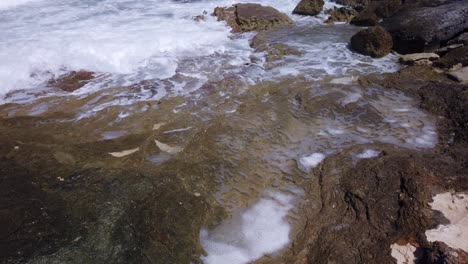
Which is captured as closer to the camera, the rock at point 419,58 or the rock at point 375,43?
the rock at point 419,58

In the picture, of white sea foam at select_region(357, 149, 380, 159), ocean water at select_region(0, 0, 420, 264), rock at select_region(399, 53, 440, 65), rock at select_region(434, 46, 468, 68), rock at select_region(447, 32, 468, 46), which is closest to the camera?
ocean water at select_region(0, 0, 420, 264)

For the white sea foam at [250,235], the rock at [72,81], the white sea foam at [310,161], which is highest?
the rock at [72,81]

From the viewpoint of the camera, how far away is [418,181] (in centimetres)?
342

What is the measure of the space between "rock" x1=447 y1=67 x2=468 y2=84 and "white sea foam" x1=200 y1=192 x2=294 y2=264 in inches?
151

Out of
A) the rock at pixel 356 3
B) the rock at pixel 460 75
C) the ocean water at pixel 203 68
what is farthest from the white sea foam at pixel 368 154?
the rock at pixel 356 3

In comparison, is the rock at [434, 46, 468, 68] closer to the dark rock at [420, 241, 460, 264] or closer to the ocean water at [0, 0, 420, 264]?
the ocean water at [0, 0, 420, 264]

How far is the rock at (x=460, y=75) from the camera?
17.7ft

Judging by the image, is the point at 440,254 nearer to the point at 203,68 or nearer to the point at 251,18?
the point at 203,68

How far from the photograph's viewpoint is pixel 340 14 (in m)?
9.05

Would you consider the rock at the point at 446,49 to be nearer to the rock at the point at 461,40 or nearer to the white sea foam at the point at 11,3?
the rock at the point at 461,40

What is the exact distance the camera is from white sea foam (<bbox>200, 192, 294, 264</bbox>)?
111 inches

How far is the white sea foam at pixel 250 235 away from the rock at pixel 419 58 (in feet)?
14.2

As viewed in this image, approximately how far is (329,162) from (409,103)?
1.94 m

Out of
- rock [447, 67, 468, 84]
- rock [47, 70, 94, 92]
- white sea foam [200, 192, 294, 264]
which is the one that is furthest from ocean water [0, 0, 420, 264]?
rock [447, 67, 468, 84]
